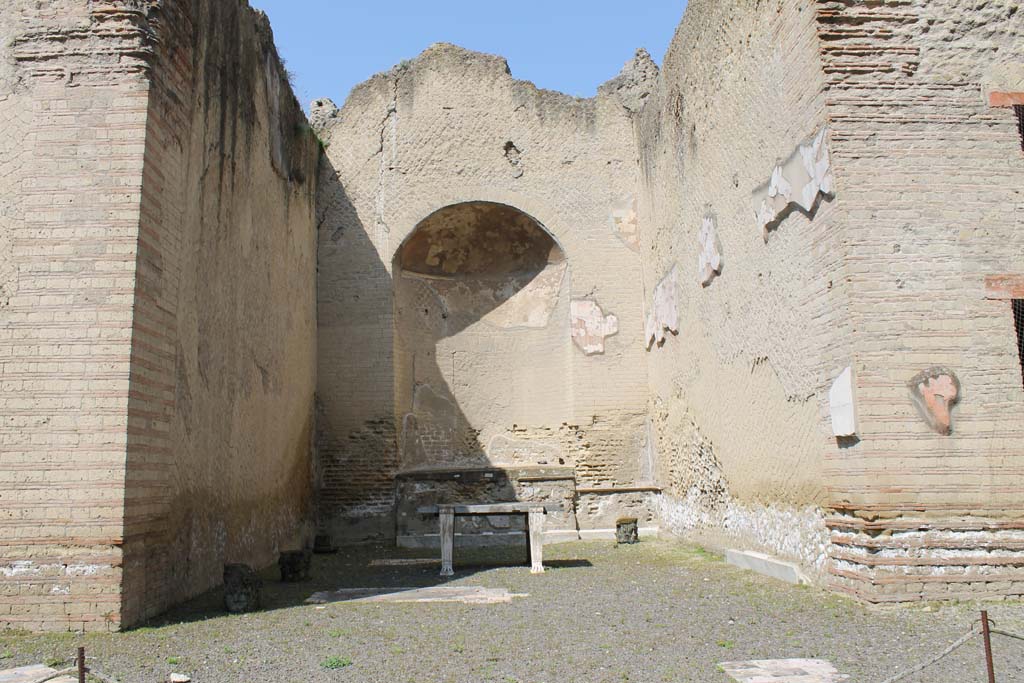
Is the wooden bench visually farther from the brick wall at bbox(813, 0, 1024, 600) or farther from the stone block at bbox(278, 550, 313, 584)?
the brick wall at bbox(813, 0, 1024, 600)

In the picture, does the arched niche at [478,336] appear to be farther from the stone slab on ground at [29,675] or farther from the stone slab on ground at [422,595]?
the stone slab on ground at [29,675]

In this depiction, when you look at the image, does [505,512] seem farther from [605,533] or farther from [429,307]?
[429,307]

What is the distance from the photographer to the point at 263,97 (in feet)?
30.3

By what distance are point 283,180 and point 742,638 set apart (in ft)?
25.4

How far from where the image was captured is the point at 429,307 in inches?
511

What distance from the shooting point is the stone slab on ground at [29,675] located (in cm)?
406

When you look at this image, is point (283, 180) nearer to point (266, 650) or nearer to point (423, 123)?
point (423, 123)

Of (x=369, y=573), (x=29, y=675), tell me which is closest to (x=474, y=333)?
(x=369, y=573)

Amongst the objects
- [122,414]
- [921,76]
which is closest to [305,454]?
[122,414]

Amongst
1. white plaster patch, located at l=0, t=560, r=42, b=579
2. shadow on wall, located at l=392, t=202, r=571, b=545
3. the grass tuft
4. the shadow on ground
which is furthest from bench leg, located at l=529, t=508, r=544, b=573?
white plaster patch, located at l=0, t=560, r=42, b=579

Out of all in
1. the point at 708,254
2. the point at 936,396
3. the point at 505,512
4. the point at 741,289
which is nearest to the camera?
the point at 936,396

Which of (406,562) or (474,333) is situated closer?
(406,562)

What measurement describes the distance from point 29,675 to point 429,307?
30.1 feet

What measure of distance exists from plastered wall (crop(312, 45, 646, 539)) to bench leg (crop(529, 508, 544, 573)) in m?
3.44
